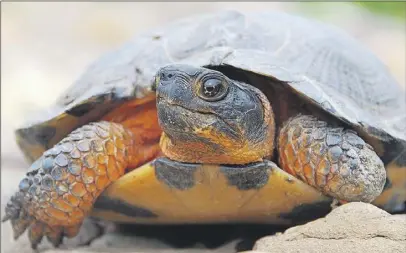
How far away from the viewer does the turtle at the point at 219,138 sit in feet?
6.27

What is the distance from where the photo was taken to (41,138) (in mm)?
2467

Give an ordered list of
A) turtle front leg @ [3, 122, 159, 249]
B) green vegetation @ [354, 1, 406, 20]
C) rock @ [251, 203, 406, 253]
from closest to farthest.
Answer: rock @ [251, 203, 406, 253] → turtle front leg @ [3, 122, 159, 249] → green vegetation @ [354, 1, 406, 20]

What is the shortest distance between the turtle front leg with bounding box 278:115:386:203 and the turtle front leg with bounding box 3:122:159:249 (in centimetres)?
59

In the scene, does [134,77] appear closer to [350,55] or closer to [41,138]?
[41,138]

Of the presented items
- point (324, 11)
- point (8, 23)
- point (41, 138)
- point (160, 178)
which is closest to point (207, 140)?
point (160, 178)

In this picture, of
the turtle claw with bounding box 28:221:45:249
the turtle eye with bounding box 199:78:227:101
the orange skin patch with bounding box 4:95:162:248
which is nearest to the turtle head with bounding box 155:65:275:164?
the turtle eye with bounding box 199:78:227:101

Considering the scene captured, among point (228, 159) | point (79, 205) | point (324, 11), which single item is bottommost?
point (324, 11)

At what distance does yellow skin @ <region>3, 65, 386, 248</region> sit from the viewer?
185 centimetres

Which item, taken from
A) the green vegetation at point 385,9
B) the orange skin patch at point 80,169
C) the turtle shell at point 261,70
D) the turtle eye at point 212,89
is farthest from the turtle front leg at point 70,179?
the green vegetation at point 385,9

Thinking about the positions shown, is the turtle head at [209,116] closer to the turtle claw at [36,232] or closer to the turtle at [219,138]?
the turtle at [219,138]

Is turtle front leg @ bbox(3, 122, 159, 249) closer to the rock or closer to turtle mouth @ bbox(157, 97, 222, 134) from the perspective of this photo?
Answer: turtle mouth @ bbox(157, 97, 222, 134)

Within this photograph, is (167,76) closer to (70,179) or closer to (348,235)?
(70,179)

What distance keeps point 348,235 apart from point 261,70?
656 millimetres

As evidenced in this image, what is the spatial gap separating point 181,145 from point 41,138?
79 centimetres
